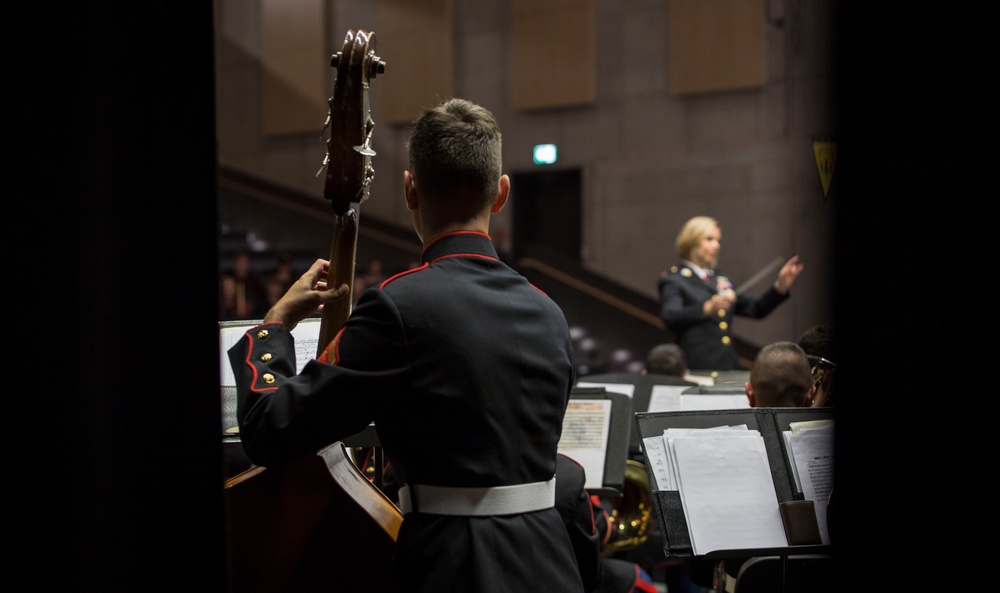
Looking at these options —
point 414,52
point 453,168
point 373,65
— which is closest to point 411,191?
point 453,168

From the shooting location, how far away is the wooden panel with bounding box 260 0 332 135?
10172 millimetres

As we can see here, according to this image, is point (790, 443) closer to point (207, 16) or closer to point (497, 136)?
point (497, 136)

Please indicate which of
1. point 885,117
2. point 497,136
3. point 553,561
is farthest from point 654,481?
point 885,117

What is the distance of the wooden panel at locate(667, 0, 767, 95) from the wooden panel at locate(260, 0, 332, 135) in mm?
3716

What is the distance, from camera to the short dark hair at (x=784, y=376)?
2.39 m

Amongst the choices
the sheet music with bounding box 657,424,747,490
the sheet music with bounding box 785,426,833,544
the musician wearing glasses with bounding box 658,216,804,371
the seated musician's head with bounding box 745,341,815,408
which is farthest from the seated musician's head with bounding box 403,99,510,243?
the musician wearing glasses with bounding box 658,216,804,371

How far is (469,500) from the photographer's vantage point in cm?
141

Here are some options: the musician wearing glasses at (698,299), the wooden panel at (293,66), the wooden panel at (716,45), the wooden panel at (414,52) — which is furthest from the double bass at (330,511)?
the wooden panel at (293,66)

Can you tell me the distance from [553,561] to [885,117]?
0.86 meters

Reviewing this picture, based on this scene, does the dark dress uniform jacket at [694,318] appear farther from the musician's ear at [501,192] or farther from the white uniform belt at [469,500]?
the white uniform belt at [469,500]

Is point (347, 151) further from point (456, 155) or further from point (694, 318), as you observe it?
point (694, 318)

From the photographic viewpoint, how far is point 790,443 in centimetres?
209

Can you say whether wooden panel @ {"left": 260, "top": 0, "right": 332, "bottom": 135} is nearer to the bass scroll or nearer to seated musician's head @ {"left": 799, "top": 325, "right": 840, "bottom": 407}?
seated musician's head @ {"left": 799, "top": 325, "right": 840, "bottom": 407}

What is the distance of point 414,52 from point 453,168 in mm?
8865
